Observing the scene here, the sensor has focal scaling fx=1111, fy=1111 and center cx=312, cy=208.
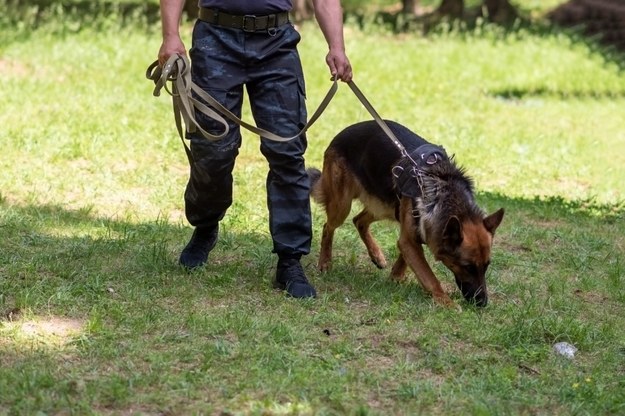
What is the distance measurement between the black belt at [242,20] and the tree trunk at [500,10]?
16.4 m

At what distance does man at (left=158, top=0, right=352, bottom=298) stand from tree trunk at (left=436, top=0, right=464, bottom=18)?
1599 cm

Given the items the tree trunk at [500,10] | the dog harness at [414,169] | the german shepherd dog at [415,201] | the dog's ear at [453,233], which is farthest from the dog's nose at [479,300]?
the tree trunk at [500,10]

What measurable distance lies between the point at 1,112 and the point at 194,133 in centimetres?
530

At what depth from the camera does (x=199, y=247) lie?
7.09 meters

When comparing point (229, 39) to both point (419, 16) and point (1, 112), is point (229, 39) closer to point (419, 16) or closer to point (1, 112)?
point (1, 112)

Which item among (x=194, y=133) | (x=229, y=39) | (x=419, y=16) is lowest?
(x=419, y=16)

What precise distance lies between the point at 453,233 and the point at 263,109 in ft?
4.34

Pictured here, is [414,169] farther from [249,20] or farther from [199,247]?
[199,247]

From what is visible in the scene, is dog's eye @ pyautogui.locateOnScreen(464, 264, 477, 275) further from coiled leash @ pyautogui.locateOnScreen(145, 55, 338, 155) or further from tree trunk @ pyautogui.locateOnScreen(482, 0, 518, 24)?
tree trunk @ pyautogui.locateOnScreen(482, 0, 518, 24)

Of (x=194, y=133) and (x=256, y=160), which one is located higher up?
(x=194, y=133)

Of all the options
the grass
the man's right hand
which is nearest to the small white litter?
the grass

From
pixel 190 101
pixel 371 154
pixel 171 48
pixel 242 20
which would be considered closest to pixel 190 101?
pixel 190 101

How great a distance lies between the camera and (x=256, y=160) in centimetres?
1045

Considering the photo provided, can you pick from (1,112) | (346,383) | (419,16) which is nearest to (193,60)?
(346,383)
